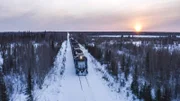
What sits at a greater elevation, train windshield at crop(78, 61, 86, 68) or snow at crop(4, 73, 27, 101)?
train windshield at crop(78, 61, 86, 68)

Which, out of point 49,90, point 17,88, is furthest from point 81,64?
point 17,88

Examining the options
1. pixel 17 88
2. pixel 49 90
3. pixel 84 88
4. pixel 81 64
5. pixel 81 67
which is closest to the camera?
pixel 49 90

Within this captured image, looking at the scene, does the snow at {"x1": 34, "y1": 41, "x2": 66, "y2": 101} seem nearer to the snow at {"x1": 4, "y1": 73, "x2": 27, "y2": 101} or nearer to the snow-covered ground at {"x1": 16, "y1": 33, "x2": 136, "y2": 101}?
the snow-covered ground at {"x1": 16, "y1": 33, "x2": 136, "y2": 101}

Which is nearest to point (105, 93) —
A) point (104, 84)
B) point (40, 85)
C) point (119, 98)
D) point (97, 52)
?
point (119, 98)

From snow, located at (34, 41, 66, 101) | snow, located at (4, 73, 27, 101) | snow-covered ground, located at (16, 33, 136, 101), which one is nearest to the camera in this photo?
snow, located at (34, 41, 66, 101)

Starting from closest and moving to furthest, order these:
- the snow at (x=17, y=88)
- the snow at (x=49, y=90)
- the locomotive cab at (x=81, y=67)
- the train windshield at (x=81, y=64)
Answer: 1. the snow at (x=49, y=90)
2. the snow at (x=17, y=88)
3. the locomotive cab at (x=81, y=67)
4. the train windshield at (x=81, y=64)

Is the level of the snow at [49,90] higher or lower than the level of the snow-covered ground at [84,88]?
higher

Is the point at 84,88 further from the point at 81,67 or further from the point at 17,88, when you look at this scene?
the point at 81,67

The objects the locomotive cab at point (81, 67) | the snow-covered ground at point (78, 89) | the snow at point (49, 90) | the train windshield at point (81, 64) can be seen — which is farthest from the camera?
the train windshield at point (81, 64)

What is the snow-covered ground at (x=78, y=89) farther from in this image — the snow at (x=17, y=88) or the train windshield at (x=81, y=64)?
the train windshield at (x=81, y=64)

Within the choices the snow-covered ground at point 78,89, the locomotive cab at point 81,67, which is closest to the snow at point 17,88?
the snow-covered ground at point 78,89

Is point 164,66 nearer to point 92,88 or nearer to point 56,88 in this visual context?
point 92,88

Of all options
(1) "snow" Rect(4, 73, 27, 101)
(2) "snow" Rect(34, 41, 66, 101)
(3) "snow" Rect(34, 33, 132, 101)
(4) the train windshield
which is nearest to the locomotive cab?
(4) the train windshield
